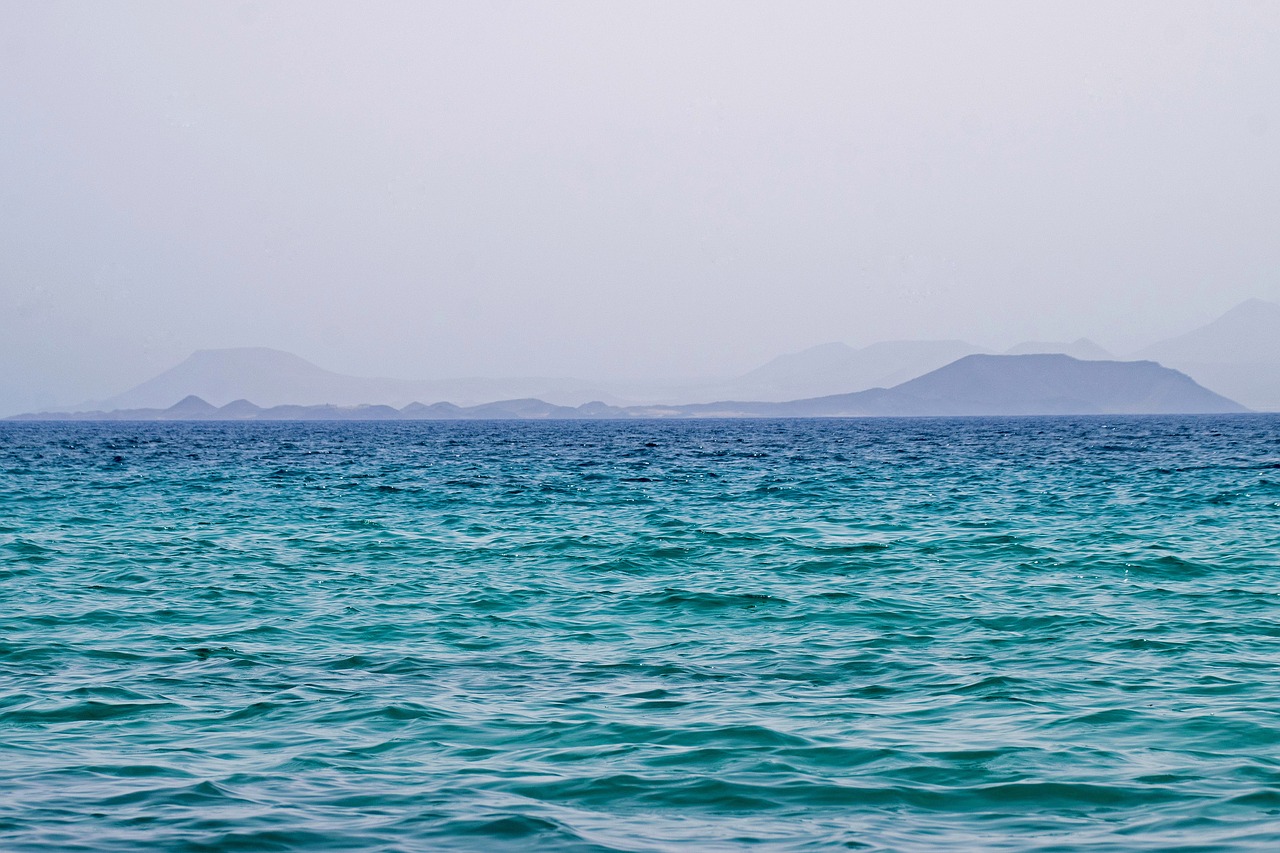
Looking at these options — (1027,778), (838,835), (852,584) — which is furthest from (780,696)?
(852,584)

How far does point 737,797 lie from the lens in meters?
9.76

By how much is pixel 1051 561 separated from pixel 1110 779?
15.4 m

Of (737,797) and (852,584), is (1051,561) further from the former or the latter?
(737,797)

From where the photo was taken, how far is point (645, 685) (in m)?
14.0

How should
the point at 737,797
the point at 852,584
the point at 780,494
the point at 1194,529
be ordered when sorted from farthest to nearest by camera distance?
1. the point at 780,494
2. the point at 1194,529
3. the point at 852,584
4. the point at 737,797

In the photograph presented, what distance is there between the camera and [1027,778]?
1016cm

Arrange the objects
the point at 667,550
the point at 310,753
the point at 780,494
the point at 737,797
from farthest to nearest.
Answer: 1. the point at 780,494
2. the point at 667,550
3. the point at 310,753
4. the point at 737,797

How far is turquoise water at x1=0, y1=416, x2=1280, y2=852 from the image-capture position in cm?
927

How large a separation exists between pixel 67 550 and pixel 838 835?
24.2 m

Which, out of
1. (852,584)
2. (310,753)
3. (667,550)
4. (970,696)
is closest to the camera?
(310,753)

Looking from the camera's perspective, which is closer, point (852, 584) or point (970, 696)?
point (970, 696)

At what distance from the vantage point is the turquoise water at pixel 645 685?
9.27 m

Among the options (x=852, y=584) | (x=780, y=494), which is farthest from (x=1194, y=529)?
(x=780, y=494)

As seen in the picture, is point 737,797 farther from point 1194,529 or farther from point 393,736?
point 1194,529
